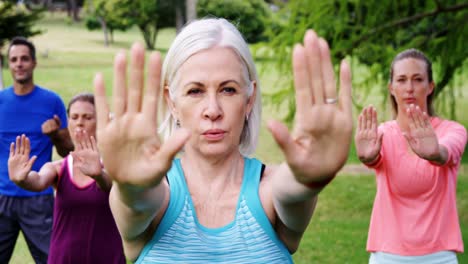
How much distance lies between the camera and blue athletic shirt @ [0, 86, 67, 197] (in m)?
6.59

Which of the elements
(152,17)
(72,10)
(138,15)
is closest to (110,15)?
(138,15)

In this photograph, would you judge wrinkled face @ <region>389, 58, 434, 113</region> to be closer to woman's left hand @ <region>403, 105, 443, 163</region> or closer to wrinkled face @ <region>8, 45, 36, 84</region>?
woman's left hand @ <region>403, 105, 443, 163</region>

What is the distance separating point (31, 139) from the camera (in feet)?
21.7

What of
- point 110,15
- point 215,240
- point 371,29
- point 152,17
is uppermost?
point 110,15

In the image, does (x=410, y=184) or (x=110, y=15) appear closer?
(x=410, y=184)

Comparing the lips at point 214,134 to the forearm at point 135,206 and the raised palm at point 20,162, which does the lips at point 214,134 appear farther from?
the raised palm at point 20,162

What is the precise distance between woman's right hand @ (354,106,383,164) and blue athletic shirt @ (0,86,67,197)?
10.3ft

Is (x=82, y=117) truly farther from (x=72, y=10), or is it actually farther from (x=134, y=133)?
(x=72, y=10)

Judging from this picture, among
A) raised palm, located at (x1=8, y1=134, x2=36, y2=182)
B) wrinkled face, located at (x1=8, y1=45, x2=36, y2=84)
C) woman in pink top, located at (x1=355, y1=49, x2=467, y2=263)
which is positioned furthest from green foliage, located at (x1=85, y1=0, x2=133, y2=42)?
woman in pink top, located at (x1=355, y1=49, x2=467, y2=263)

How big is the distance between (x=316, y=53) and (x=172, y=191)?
0.68 metres

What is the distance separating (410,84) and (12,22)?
23.5 metres

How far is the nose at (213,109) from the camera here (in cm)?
207

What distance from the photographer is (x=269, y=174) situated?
2258 mm

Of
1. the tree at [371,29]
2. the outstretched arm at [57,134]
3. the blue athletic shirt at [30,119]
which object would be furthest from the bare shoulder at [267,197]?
the tree at [371,29]
